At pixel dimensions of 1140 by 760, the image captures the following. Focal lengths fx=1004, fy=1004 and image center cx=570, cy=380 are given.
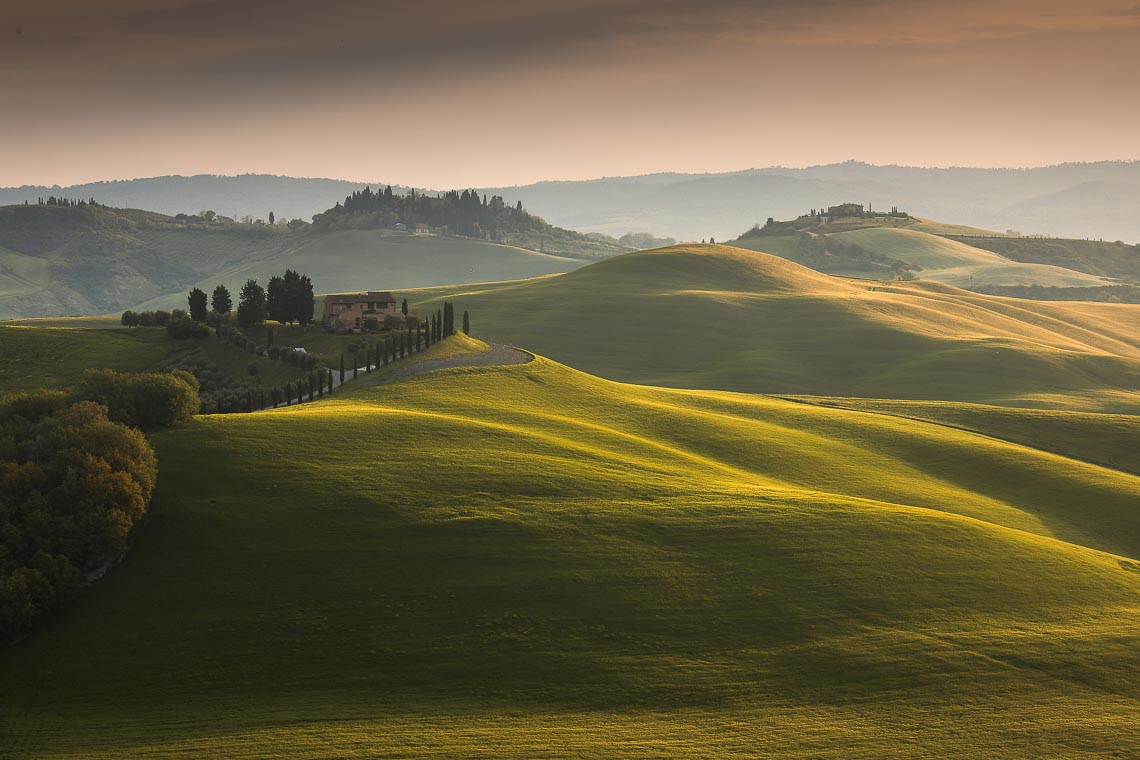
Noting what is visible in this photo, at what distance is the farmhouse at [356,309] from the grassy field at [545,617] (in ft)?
159

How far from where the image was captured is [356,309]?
402 feet

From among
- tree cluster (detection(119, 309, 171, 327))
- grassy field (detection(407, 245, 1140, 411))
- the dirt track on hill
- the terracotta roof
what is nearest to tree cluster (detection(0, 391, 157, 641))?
the dirt track on hill

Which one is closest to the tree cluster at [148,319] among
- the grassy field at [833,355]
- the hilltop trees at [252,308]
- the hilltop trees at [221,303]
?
the hilltop trees at [221,303]

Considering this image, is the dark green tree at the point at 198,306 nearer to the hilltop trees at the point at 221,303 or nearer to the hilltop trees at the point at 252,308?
the hilltop trees at the point at 221,303

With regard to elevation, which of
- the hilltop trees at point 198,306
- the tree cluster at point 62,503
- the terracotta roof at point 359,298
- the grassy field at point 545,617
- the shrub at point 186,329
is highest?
the terracotta roof at point 359,298

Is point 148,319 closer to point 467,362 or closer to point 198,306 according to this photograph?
point 198,306

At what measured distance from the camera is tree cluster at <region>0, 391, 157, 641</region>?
48.0 metres

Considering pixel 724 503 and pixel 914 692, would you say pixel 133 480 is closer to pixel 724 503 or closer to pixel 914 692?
pixel 724 503

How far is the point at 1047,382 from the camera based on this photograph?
6029 inches

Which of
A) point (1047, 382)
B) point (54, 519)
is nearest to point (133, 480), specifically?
point (54, 519)

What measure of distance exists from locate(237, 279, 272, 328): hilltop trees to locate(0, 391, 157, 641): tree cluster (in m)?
63.8

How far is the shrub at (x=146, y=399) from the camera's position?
2499 inches

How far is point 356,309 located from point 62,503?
7232 centimetres

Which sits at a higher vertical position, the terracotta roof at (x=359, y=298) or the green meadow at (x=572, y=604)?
the terracotta roof at (x=359, y=298)
